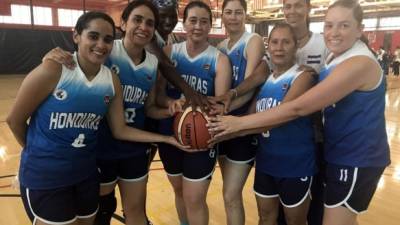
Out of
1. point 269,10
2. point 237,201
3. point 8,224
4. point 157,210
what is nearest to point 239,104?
point 237,201

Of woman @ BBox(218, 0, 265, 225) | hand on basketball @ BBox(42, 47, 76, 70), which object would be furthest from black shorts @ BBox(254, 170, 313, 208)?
hand on basketball @ BBox(42, 47, 76, 70)

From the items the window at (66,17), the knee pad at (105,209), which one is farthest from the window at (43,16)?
the knee pad at (105,209)

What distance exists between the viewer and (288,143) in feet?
6.52

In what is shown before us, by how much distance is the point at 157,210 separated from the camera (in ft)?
10.5

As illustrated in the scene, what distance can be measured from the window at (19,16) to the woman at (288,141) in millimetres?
12445

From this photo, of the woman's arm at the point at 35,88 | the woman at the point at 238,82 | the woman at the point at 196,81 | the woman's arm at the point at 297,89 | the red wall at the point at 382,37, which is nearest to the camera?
the woman's arm at the point at 35,88

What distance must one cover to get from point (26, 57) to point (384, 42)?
19558 millimetres

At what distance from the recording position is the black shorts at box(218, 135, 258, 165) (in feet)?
7.56

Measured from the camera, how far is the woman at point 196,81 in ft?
7.09

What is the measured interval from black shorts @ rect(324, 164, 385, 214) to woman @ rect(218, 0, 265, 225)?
0.67 meters

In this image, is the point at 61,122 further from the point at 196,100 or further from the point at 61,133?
the point at 196,100

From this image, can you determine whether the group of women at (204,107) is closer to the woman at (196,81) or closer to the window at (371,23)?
the woman at (196,81)

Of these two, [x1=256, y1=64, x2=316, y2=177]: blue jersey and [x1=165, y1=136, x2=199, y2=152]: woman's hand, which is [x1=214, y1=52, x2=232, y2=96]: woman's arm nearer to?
[x1=256, y1=64, x2=316, y2=177]: blue jersey

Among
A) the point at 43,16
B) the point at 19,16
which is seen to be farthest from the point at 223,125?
the point at 43,16
